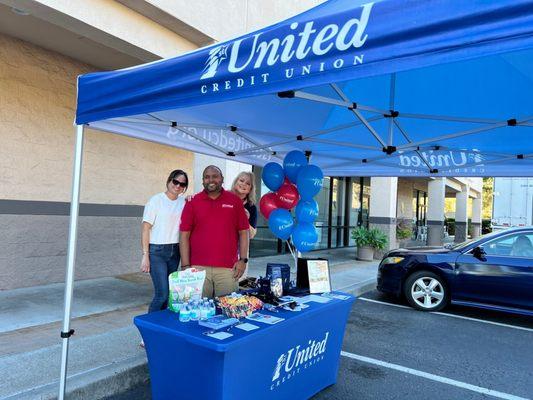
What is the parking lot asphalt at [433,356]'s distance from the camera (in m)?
3.86

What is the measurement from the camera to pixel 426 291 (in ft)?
22.4

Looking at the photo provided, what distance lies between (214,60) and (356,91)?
7.38 ft

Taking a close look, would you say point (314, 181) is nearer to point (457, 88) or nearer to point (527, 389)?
point (457, 88)

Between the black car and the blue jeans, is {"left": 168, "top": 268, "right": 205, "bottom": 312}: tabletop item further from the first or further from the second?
the black car

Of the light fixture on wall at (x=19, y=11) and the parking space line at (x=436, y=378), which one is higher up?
the light fixture on wall at (x=19, y=11)

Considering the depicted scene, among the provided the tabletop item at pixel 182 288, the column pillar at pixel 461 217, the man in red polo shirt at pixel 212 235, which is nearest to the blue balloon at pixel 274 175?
the man in red polo shirt at pixel 212 235

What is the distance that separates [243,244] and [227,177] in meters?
3.69

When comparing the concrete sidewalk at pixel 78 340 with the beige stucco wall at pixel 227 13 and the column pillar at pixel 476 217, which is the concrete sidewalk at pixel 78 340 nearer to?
the beige stucco wall at pixel 227 13

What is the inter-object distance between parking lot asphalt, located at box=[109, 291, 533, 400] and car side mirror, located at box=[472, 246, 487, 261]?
96 cm

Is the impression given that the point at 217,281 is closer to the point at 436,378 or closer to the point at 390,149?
the point at 436,378

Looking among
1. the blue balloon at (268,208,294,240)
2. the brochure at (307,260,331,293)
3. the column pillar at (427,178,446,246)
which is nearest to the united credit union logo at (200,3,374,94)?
the brochure at (307,260,331,293)

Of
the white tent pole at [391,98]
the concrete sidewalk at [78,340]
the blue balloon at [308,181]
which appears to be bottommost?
the concrete sidewalk at [78,340]

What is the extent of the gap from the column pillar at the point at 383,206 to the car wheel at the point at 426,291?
6.17m

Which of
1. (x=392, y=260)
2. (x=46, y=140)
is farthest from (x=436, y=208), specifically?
(x=46, y=140)
